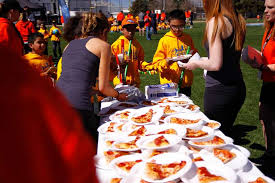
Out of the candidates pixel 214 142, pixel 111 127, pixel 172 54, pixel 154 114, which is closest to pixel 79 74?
pixel 111 127

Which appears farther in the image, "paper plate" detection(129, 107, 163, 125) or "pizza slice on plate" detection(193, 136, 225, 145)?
"paper plate" detection(129, 107, 163, 125)

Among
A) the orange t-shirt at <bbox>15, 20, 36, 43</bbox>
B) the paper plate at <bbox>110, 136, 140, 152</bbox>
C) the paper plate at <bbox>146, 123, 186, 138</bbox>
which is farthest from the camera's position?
the orange t-shirt at <bbox>15, 20, 36, 43</bbox>

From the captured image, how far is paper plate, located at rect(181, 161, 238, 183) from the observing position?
1380 millimetres

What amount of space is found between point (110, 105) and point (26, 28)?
5713mm

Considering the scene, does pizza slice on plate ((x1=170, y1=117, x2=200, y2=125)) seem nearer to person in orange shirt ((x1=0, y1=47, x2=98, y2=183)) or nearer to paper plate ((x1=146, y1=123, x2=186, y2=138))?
paper plate ((x1=146, y1=123, x2=186, y2=138))

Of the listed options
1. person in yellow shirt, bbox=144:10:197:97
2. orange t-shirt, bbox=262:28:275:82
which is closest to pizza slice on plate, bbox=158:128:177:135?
orange t-shirt, bbox=262:28:275:82

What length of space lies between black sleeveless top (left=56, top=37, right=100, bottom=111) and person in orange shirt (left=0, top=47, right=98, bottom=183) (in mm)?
1826

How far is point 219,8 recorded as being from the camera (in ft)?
7.01

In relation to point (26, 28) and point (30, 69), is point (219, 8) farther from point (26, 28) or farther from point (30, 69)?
point (26, 28)

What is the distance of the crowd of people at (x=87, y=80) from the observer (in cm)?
33

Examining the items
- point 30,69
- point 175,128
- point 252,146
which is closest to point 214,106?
point 175,128

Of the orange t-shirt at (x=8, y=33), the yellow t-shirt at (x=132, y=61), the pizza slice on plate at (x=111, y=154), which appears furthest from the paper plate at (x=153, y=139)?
the orange t-shirt at (x=8, y=33)

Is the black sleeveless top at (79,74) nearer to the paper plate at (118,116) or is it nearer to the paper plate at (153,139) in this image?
the paper plate at (118,116)

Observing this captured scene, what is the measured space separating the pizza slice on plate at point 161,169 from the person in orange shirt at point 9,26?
2529 mm
